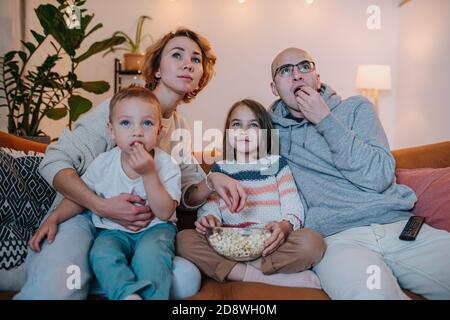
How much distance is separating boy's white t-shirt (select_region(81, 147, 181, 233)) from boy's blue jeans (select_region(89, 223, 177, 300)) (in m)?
0.06

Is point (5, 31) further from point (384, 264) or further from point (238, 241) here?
point (384, 264)

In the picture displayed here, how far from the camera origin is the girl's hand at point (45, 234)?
1157mm

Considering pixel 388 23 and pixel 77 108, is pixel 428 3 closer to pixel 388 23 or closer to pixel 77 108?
pixel 388 23

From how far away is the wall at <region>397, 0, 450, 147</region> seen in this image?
12.5 feet

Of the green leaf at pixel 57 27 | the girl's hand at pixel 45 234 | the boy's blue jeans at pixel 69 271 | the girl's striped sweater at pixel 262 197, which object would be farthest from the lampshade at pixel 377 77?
the girl's hand at pixel 45 234

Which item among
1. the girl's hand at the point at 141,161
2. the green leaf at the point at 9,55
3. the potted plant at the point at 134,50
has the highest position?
the potted plant at the point at 134,50

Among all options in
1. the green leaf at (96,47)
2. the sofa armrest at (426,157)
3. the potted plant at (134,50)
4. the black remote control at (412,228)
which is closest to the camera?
the black remote control at (412,228)

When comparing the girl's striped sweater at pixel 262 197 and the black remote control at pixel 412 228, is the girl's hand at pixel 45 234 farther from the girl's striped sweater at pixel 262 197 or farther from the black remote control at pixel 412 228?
the black remote control at pixel 412 228

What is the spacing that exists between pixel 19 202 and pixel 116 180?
0.34m

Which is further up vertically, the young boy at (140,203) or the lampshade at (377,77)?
the lampshade at (377,77)

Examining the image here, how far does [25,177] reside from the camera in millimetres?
1417

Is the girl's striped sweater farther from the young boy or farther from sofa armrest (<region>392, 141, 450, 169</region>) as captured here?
sofa armrest (<region>392, 141, 450, 169</region>)

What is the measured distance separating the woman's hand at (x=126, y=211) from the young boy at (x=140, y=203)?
3 cm
